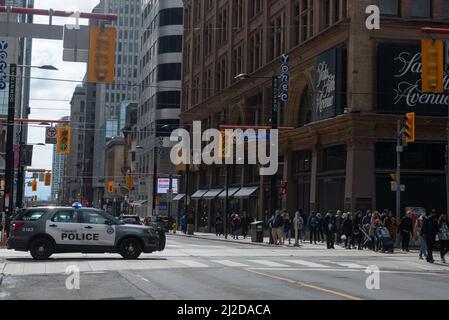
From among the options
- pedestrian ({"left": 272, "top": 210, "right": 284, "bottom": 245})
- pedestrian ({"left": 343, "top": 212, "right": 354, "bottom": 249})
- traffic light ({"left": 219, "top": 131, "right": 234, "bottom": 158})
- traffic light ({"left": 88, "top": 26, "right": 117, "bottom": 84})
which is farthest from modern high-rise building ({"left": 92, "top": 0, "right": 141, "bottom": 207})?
traffic light ({"left": 88, "top": 26, "right": 117, "bottom": 84})

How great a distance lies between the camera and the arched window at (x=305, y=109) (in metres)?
43.3

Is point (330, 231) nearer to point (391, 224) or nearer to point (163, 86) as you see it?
point (391, 224)

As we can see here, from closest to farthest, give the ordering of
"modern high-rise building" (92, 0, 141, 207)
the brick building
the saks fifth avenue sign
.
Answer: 1. the brick building
2. the saks fifth avenue sign
3. "modern high-rise building" (92, 0, 141, 207)

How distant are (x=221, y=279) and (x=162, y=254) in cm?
895

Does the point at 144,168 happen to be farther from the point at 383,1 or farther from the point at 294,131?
the point at 383,1

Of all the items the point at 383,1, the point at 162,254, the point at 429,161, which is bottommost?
the point at 162,254

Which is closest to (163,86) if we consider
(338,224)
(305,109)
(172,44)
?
(172,44)

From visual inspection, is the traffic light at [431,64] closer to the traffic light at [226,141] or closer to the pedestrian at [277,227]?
the pedestrian at [277,227]

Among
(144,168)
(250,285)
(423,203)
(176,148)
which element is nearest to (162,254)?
(250,285)

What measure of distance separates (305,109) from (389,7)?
919 cm

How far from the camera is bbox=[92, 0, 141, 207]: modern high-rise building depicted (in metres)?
163

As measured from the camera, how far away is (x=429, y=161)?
37062 millimetres

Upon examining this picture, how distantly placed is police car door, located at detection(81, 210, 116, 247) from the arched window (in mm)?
23576

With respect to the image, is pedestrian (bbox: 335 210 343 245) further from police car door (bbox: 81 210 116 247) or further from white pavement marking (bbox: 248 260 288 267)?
police car door (bbox: 81 210 116 247)
